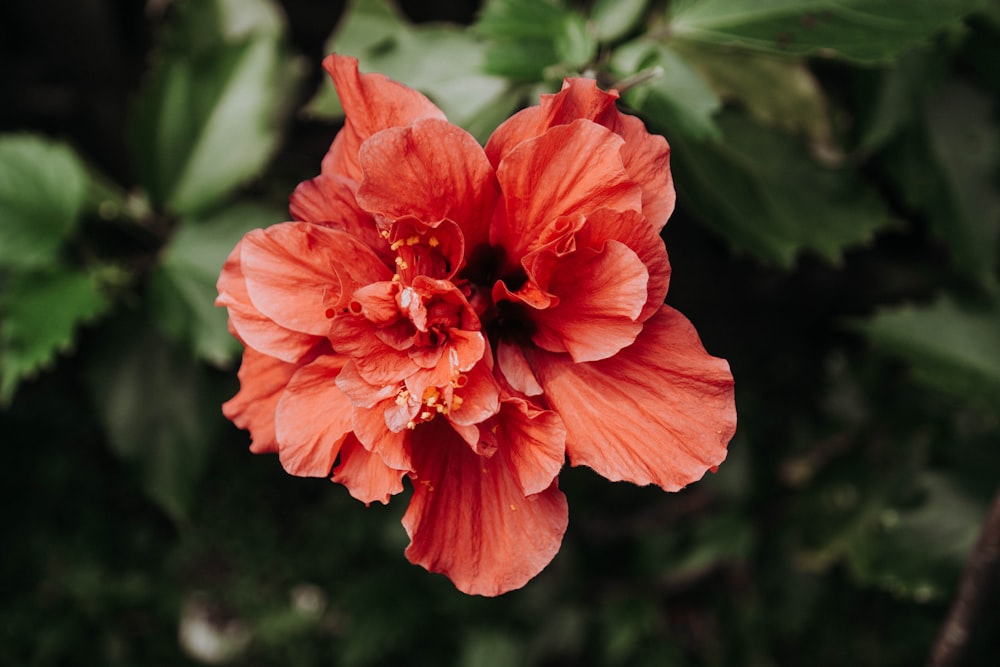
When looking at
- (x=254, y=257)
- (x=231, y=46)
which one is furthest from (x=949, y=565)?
(x=231, y=46)

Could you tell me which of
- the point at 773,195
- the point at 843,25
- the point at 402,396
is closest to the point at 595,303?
the point at 402,396

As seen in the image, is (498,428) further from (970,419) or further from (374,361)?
(970,419)

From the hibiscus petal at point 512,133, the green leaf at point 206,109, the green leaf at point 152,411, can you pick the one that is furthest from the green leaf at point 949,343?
the green leaf at point 152,411

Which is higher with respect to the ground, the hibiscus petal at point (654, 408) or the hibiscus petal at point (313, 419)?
the hibiscus petal at point (313, 419)

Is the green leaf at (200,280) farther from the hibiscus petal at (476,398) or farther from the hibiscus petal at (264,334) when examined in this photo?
the hibiscus petal at (476,398)

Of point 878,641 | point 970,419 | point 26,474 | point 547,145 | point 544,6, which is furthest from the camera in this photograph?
point 26,474

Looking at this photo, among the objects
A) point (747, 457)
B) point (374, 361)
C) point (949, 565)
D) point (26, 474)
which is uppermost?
point (374, 361)

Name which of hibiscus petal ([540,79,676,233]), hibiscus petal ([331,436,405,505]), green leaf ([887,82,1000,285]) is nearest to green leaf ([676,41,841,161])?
green leaf ([887,82,1000,285])
